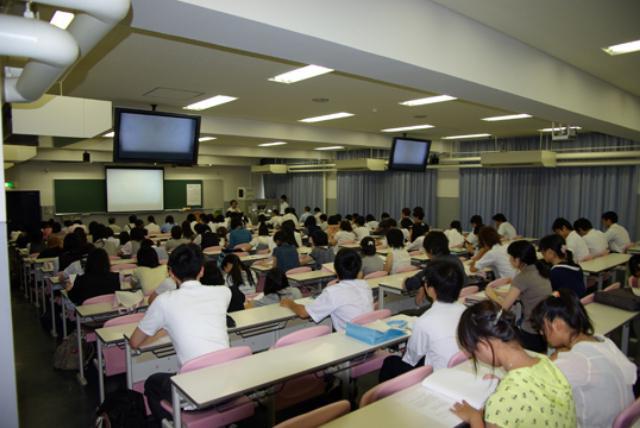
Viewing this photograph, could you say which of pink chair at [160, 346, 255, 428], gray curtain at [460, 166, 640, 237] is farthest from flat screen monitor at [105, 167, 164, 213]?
pink chair at [160, 346, 255, 428]

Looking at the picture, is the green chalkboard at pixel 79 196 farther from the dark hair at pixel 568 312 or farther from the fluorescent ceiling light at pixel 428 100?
the dark hair at pixel 568 312

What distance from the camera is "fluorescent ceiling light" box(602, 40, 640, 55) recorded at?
3.64m

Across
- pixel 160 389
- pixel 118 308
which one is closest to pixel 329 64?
pixel 160 389

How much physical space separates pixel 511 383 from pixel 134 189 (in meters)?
14.5

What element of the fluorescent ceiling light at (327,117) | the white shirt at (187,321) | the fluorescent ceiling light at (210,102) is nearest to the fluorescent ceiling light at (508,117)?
the fluorescent ceiling light at (327,117)

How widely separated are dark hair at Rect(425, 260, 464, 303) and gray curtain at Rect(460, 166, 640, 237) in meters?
7.16

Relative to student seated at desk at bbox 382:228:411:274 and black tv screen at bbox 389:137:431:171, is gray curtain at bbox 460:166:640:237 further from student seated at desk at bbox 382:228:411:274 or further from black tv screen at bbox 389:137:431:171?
student seated at desk at bbox 382:228:411:274

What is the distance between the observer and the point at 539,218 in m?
9.38

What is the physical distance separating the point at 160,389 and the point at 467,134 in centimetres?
849

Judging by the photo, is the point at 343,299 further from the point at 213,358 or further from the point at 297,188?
the point at 297,188

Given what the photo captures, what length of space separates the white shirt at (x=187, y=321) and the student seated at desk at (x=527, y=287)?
2.55 metres

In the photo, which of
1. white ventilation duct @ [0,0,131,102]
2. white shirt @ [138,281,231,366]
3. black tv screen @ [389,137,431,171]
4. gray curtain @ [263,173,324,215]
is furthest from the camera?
gray curtain @ [263,173,324,215]

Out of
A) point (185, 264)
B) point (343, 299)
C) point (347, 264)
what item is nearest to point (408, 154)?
point (347, 264)

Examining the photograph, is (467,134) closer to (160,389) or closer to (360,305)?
(360,305)
